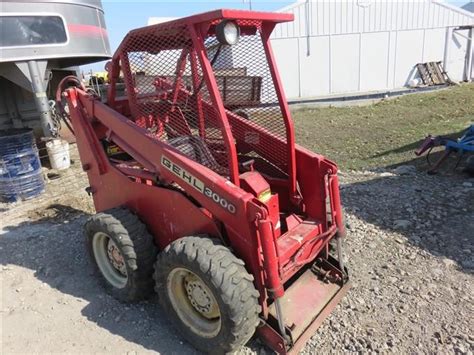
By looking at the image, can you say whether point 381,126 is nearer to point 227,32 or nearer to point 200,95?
point 200,95

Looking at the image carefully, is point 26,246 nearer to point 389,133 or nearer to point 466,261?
point 466,261

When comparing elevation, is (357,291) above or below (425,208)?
below

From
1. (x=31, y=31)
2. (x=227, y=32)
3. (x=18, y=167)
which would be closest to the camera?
(x=227, y=32)

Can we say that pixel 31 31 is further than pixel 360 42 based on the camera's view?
No

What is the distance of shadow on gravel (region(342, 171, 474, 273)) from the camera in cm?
376

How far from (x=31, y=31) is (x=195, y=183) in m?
4.39

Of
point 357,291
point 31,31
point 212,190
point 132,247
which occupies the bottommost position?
point 357,291

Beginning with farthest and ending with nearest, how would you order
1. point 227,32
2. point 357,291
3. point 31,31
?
point 31,31 < point 357,291 < point 227,32

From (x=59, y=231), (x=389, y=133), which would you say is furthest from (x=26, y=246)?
(x=389, y=133)

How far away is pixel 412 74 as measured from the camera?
16.9 metres

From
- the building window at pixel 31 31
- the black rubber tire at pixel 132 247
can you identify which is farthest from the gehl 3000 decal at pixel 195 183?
the building window at pixel 31 31

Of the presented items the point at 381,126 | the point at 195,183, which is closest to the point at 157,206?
the point at 195,183

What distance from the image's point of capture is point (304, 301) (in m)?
2.86

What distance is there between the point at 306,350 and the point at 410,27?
17057mm
